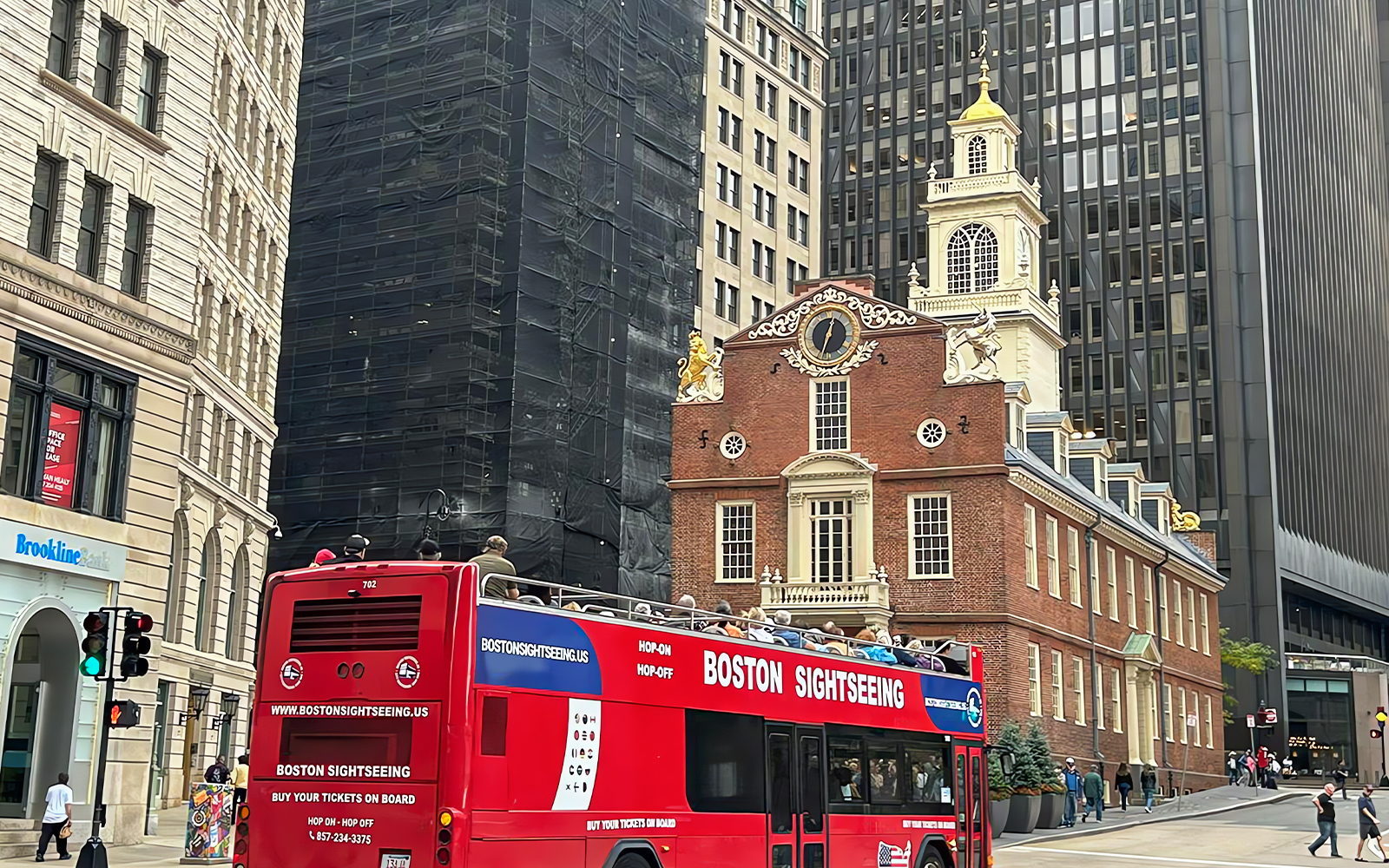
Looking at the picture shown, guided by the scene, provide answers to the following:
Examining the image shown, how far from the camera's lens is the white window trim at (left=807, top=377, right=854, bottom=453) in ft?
155

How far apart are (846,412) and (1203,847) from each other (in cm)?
1717

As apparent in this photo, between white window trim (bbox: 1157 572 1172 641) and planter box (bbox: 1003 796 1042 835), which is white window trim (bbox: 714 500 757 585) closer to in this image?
planter box (bbox: 1003 796 1042 835)

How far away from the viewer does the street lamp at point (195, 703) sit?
132 feet

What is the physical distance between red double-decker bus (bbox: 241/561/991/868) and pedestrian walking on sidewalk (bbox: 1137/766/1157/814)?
35499 mm

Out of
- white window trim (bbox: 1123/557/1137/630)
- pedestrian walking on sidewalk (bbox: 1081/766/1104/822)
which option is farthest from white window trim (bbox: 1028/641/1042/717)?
white window trim (bbox: 1123/557/1137/630)

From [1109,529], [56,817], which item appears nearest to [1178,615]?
[1109,529]

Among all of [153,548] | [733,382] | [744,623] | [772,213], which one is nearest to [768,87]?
[772,213]

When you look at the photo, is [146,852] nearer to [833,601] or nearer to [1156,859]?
[1156,859]

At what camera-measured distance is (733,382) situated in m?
49.0

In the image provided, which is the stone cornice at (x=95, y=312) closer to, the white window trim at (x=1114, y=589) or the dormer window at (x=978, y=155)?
the white window trim at (x=1114, y=589)

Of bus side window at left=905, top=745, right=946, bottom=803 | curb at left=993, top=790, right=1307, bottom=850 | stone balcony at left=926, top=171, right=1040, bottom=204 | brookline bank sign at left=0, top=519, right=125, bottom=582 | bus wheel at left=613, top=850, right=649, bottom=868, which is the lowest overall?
curb at left=993, top=790, right=1307, bottom=850

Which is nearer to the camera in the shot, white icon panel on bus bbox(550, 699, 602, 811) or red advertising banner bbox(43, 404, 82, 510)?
white icon panel on bus bbox(550, 699, 602, 811)

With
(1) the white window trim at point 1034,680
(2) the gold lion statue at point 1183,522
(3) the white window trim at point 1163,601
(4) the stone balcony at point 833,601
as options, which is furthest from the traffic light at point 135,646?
(2) the gold lion statue at point 1183,522

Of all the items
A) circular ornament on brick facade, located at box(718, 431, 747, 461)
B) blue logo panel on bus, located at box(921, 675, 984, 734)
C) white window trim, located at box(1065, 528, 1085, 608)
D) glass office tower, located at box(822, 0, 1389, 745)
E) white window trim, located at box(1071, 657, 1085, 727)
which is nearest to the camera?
blue logo panel on bus, located at box(921, 675, 984, 734)
